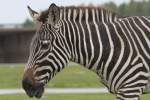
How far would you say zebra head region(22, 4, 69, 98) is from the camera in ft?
22.7

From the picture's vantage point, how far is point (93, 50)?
7.13m

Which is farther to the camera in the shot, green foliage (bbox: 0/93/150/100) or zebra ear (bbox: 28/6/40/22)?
green foliage (bbox: 0/93/150/100)

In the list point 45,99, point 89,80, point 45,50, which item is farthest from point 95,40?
point 89,80

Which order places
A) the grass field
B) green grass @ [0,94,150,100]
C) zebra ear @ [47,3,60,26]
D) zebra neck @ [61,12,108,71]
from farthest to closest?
1. the grass field
2. green grass @ [0,94,150,100]
3. zebra neck @ [61,12,108,71]
4. zebra ear @ [47,3,60,26]

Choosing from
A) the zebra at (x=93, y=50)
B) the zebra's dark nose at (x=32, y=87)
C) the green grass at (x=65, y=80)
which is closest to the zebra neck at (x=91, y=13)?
the zebra at (x=93, y=50)

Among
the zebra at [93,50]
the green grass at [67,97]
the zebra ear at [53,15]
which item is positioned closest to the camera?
the zebra ear at [53,15]

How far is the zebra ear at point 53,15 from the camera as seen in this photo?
6812 mm

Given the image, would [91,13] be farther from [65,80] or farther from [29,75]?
[65,80]

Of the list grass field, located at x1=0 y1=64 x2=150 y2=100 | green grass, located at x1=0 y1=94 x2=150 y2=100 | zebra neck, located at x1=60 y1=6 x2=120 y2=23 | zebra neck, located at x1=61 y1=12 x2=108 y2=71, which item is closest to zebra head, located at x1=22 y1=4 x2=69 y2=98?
zebra neck, located at x1=61 y1=12 x2=108 y2=71

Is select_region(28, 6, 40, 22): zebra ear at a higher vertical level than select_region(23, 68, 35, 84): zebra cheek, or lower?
higher

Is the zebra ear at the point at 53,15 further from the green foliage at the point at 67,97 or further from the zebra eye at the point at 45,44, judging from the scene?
the green foliage at the point at 67,97

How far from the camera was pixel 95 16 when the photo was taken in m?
7.32

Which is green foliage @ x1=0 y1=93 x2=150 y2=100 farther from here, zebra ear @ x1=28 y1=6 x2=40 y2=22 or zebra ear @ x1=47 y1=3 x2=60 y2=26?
zebra ear @ x1=47 y1=3 x2=60 y2=26

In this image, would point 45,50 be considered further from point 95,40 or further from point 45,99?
point 45,99
